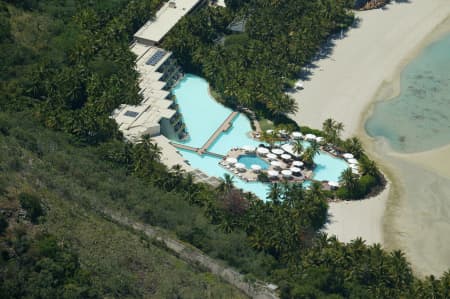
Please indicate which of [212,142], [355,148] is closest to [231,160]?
[212,142]

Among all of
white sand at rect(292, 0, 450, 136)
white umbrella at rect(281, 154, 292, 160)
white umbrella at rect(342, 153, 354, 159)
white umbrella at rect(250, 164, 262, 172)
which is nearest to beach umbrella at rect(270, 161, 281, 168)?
white umbrella at rect(281, 154, 292, 160)

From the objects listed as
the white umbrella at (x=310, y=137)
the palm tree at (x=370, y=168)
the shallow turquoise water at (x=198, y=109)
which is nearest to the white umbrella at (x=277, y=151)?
the white umbrella at (x=310, y=137)

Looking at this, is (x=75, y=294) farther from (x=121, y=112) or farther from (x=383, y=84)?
(x=383, y=84)

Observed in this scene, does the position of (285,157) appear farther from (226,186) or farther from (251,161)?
(226,186)

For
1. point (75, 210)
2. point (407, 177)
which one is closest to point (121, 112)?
point (75, 210)

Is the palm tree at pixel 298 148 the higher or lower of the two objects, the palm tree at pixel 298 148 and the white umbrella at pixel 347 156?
the lower

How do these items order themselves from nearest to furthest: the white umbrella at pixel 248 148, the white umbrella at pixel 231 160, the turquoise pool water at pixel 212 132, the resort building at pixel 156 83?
the turquoise pool water at pixel 212 132 → the white umbrella at pixel 231 160 → the resort building at pixel 156 83 → the white umbrella at pixel 248 148

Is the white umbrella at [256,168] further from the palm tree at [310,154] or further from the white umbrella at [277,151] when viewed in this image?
the palm tree at [310,154]
